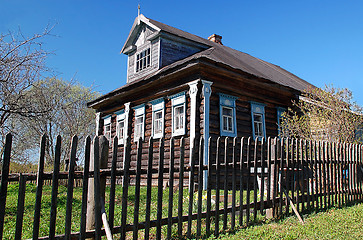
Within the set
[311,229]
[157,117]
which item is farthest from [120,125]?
[311,229]

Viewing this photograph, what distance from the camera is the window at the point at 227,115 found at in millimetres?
10766

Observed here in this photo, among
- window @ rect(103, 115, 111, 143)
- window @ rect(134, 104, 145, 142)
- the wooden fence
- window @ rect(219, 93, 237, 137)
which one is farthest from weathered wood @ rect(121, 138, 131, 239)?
window @ rect(103, 115, 111, 143)

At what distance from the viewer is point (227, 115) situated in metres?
11.1

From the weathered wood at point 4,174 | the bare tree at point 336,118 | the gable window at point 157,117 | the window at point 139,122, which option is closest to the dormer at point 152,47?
the window at point 139,122

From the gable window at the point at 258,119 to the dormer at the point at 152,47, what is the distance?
4523mm

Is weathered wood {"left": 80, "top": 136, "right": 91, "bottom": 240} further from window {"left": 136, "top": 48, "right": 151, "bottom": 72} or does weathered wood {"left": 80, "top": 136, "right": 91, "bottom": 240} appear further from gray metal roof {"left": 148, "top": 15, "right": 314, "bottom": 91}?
window {"left": 136, "top": 48, "right": 151, "bottom": 72}

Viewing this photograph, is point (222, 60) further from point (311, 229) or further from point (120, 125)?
point (311, 229)

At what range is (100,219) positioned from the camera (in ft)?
11.6

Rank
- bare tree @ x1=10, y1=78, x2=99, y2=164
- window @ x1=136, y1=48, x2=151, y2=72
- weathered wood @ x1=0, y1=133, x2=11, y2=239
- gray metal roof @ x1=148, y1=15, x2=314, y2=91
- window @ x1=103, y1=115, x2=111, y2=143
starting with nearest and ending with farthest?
weathered wood @ x1=0, y1=133, x2=11, y2=239
gray metal roof @ x1=148, y1=15, x2=314, y2=91
window @ x1=136, y1=48, x2=151, y2=72
window @ x1=103, y1=115, x2=111, y2=143
bare tree @ x1=10, y1=78, x2=99, y2=164

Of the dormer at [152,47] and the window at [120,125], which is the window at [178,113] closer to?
the dormer at [152,47]

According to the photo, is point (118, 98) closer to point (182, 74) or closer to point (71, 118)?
point (182, 74)

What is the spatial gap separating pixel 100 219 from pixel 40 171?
0.92 meters

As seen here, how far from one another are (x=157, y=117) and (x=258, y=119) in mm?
4227

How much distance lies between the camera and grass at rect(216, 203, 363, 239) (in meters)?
4.45
